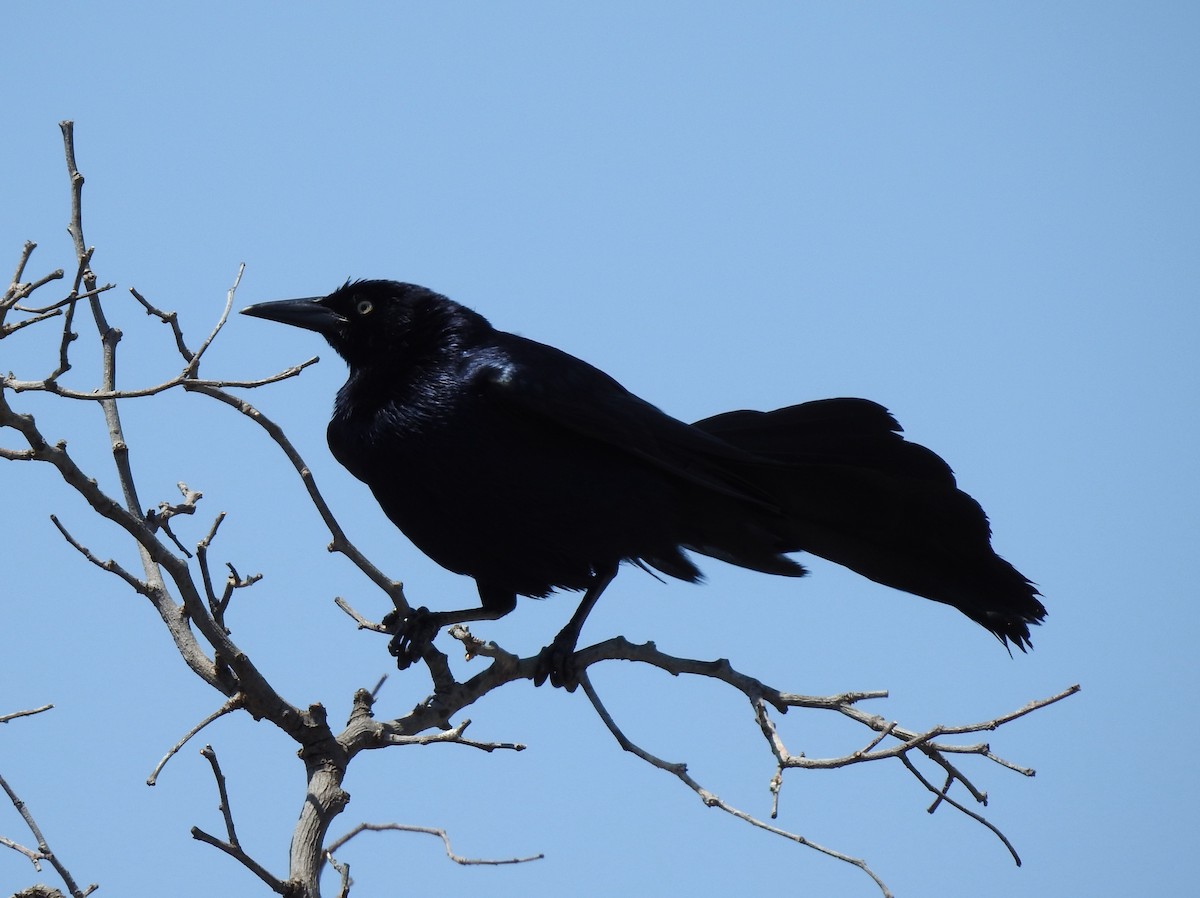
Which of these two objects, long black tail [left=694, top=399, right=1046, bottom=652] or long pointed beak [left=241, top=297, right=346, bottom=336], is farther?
long pointed beak [left=241, top=297, right=346, bottom=336]

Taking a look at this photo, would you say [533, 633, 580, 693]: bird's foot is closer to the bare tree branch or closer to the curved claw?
the curved claw

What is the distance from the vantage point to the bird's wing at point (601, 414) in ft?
17.9

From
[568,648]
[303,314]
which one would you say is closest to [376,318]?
[303,314]

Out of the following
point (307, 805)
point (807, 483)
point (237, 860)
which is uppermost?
point (807, 483)

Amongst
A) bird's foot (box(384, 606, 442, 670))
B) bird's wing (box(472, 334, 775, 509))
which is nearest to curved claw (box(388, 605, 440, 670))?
bird's foot (box(384, 606, 442, 670))

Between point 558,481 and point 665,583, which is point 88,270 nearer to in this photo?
point 558,481

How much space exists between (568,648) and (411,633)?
2.03ft

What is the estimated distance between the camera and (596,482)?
5.48 meters

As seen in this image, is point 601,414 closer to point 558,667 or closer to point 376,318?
point 558,667

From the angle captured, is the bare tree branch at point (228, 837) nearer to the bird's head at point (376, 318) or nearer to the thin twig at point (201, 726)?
the thin twig at point (201, 726)

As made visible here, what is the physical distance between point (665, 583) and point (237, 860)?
2829 mm

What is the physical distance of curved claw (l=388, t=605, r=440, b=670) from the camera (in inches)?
203

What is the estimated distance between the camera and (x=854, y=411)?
581cm

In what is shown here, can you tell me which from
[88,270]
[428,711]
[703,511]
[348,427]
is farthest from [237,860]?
[703,511]
